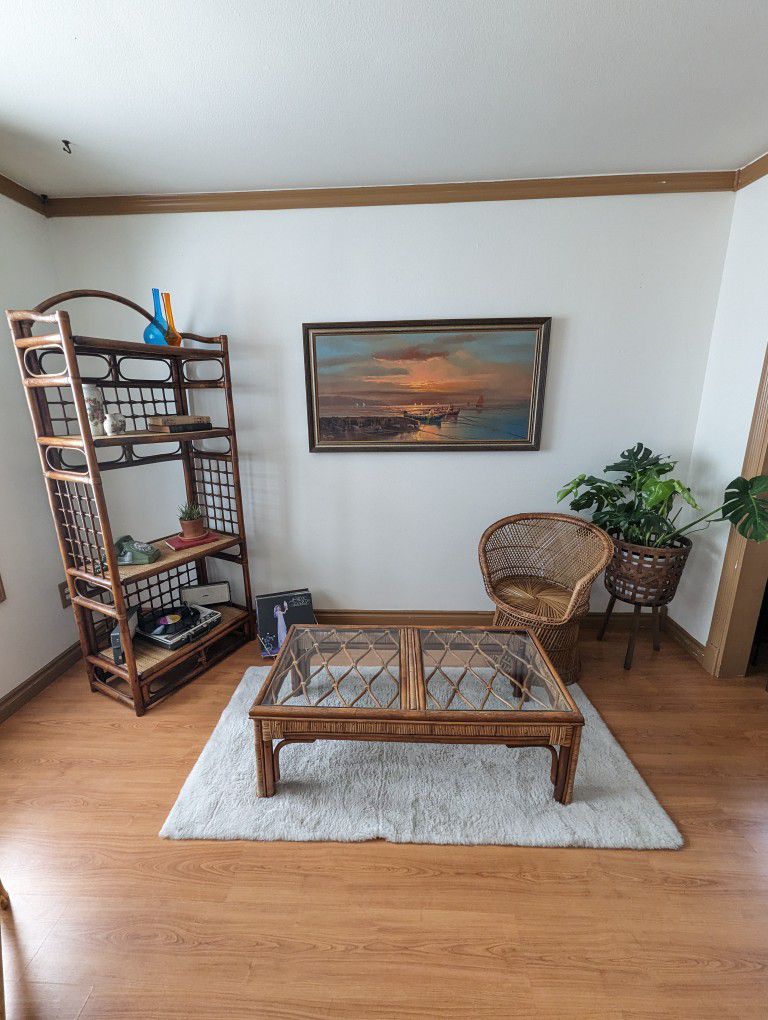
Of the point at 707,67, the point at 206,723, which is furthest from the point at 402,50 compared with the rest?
the point at 206,723

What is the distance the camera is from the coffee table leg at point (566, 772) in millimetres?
1500

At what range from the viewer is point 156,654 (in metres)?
2.22

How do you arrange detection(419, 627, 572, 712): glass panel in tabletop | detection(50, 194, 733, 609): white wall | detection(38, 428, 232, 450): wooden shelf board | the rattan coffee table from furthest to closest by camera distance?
detection(50, 194, 733, 609): white wall < detection(38, 428, 232, 450): wooden shelf board < detection(419, 627, 572, 712): glass panel in tabletop < the rattan coffee table

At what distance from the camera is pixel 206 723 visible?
6.63ft

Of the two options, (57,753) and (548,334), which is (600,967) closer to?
(57,753)

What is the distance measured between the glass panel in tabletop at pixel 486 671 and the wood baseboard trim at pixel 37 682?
2.03 metres

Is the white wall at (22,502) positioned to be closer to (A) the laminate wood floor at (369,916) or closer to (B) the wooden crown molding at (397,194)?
(B) the wooden crown molding at (397,194)

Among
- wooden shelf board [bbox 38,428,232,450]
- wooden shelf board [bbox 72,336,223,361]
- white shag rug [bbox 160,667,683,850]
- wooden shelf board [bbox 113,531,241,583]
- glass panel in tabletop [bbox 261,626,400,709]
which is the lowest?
white shag rug [bbox 160,667,683,850]

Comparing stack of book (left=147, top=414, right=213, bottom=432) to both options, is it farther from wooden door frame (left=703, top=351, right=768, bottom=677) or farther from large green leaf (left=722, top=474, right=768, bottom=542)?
wooden door frame (left=703, top=351, right=768, bottom=677)

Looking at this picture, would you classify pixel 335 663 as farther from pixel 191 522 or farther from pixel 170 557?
pixel 191 522

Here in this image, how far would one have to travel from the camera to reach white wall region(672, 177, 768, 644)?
2.02m

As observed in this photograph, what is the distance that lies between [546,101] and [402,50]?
1.95 feet

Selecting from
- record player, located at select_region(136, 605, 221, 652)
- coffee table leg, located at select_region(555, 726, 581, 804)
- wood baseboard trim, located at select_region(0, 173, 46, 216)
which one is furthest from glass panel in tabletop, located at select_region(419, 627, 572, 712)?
wood baseboard trim, located at select_region(0, 173, 46, 216)

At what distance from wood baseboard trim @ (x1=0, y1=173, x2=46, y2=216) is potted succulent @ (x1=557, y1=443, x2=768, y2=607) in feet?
10.4
